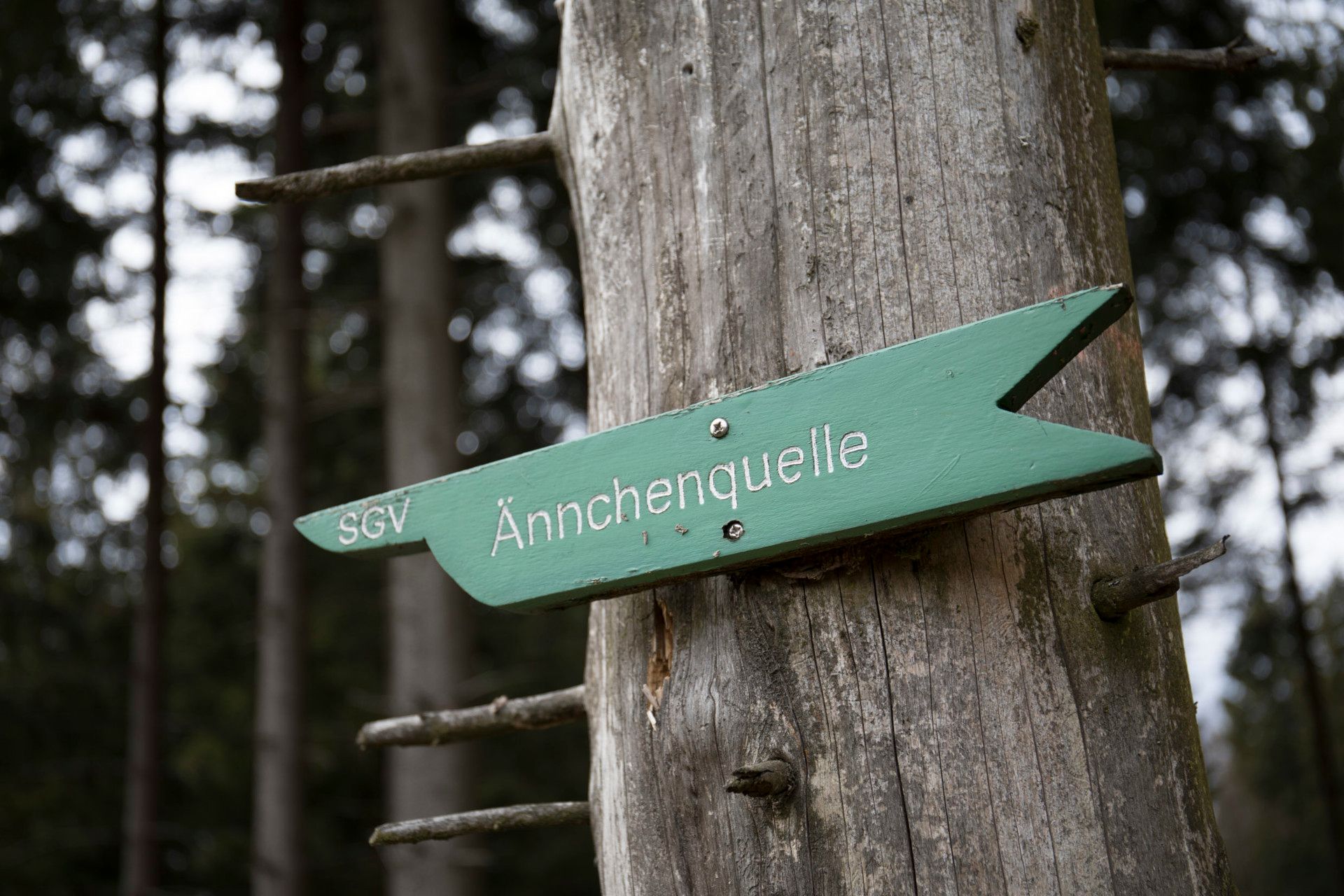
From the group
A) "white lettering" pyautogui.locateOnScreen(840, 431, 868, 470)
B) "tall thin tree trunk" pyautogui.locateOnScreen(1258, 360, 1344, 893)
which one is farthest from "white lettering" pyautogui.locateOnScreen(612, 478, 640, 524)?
"tall thin tree trunk" pyautogui.locateOnScreen(1258, 360, 1344, 893)

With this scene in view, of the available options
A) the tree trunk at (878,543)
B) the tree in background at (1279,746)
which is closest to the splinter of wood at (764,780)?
the tree trunk at (878,543)

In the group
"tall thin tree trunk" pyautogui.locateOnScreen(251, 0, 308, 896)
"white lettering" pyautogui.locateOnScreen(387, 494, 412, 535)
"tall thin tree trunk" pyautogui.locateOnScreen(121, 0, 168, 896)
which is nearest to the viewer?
"white lettering" pyautogui.locateOnScreen(387, 494, 412, 535)

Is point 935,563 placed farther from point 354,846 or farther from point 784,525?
point 354,846

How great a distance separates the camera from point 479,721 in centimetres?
174

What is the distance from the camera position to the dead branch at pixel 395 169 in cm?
168

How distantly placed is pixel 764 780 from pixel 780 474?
33 centimetres

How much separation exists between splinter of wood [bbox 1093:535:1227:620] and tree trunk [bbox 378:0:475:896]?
4.76 metres

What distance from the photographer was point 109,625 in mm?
9641

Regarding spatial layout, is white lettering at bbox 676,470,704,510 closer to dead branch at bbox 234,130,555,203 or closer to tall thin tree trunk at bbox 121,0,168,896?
dead branch at bbox 234,130,555,203

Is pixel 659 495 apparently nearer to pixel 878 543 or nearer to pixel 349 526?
pixel 878 543

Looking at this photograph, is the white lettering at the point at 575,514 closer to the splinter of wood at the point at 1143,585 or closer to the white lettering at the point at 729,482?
the white lettering at the point at 729,482

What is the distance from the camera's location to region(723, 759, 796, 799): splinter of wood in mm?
1167

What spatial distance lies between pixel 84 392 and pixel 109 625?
2.44m

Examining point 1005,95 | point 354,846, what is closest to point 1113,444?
point 1005,95
